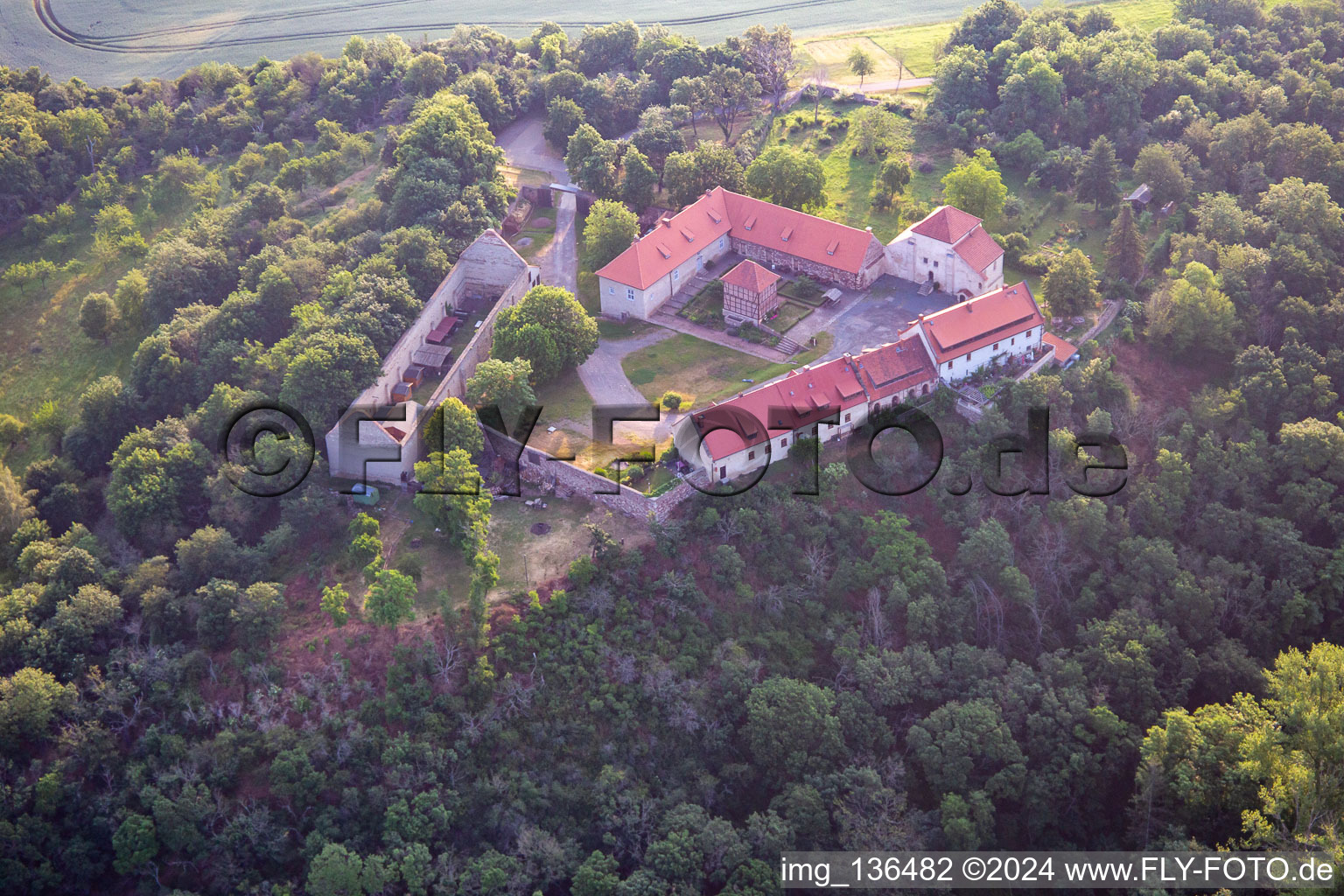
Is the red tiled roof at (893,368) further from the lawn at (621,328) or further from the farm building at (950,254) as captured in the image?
the lawn at (621,328)

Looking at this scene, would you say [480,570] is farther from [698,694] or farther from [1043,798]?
[1043,798]

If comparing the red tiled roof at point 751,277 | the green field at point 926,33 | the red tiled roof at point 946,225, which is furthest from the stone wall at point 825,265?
the green field at point 926,33

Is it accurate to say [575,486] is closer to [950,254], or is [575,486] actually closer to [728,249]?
[728,249]

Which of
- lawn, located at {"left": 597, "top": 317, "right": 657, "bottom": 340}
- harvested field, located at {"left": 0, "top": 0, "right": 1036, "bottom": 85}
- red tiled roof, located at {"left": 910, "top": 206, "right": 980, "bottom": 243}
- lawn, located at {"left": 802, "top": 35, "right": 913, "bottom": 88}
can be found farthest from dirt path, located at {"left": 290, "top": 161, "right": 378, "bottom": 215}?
red tiled roof, located at {"left": 910, "top": 206, "right": 980, "bottom": 243}

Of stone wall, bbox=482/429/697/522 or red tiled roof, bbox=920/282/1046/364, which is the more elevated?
red tiled roof, bbox=920/282/1046/364

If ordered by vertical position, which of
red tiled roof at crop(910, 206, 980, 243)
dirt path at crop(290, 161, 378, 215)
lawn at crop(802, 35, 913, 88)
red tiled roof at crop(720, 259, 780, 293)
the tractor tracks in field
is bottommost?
red tiled roof at crop(720, 259, 780, 293)

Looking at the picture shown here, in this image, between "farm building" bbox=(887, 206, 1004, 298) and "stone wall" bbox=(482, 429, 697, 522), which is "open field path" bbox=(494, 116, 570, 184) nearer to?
"farm building" bbox=(887, 206, 1004, 298)
